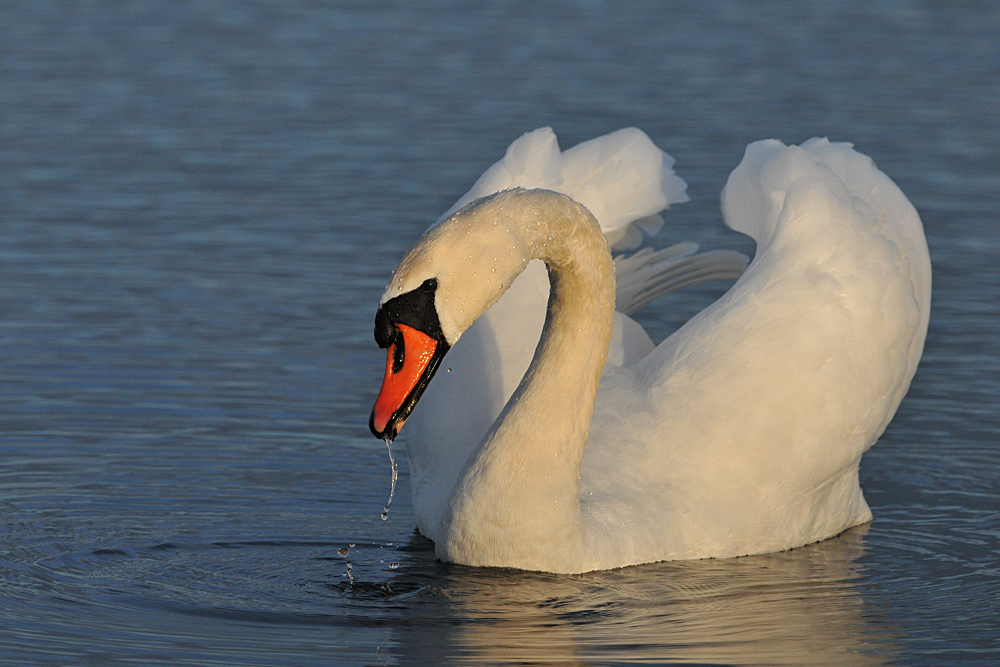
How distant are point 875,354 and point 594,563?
1.47m

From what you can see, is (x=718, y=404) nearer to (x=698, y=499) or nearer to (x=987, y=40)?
(x=698, y=499)

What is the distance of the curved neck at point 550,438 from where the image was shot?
6031 mm

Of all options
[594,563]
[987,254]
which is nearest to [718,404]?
[594,563]

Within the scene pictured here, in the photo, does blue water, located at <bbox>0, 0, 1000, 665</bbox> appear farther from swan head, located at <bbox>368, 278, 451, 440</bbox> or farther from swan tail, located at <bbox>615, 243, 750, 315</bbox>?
→ swan tail, located at <bbox>615, 243, 750, 315</bbox>

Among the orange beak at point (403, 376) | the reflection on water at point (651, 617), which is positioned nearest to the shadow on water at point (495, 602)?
the reflection on water at point (651, 617)

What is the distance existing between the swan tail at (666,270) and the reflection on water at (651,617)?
162 cm

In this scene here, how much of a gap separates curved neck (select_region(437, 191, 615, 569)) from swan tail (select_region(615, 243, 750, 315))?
5.14 feet

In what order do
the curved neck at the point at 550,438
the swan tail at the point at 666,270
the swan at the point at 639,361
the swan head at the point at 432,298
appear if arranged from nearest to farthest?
the swan head at the point at 432,298 → the swan at the point at 639,361 → the curved neck at the point at 550,438 → the swan tail at the point at 666,270

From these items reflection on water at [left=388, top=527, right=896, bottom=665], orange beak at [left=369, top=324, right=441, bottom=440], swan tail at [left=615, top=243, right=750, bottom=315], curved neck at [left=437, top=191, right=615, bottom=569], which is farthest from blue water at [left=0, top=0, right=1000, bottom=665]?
swan tail at [left=615, top=243, right=750, bottom=315]

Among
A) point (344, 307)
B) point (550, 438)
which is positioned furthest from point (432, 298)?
point (344, 307)

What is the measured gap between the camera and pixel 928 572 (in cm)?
634

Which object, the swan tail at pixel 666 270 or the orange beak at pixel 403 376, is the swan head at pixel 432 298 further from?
the swan tail at pixel 666 270

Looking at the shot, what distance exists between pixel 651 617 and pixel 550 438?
0.68 m

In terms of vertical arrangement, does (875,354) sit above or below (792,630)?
above
